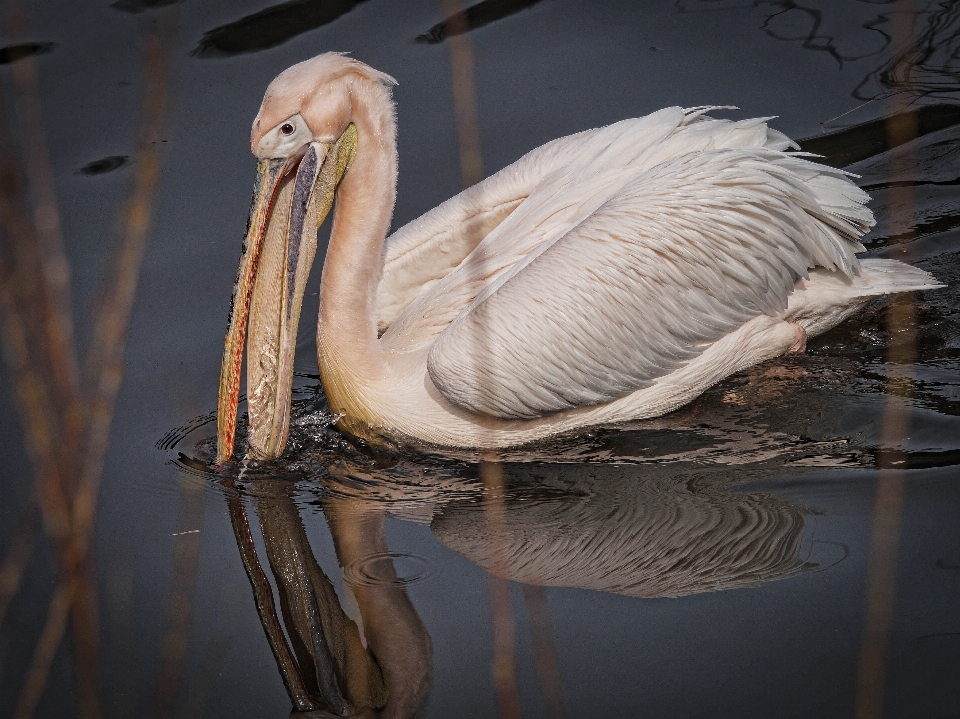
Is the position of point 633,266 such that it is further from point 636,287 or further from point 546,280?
point 546,280

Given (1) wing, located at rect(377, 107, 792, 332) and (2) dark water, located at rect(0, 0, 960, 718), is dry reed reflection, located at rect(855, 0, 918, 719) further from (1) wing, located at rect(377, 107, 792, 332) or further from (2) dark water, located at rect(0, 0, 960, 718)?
(1) wing, located at rect(377, 107, 792, 332)

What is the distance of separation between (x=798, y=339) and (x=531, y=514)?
1297 mm

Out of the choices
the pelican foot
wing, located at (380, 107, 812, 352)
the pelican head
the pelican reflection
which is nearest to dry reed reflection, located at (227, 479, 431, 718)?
the pelican reflection

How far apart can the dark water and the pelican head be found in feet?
0.79

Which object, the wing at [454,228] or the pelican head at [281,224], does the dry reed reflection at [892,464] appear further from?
the pelican head at [281,224]

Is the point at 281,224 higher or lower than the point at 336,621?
higher

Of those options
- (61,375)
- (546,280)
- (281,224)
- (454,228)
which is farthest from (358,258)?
(61,375)

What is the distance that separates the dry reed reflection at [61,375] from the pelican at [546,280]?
0.48 metres

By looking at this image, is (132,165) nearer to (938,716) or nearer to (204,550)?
(204,550)

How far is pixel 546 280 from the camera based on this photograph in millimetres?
3947

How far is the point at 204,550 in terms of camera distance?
3615mm

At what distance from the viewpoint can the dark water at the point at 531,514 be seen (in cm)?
301

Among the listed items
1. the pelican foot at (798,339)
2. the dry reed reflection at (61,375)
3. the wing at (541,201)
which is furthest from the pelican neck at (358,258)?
the pelican foot at (798,339)

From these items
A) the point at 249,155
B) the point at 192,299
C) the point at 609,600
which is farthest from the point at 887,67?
the point at 609,600
